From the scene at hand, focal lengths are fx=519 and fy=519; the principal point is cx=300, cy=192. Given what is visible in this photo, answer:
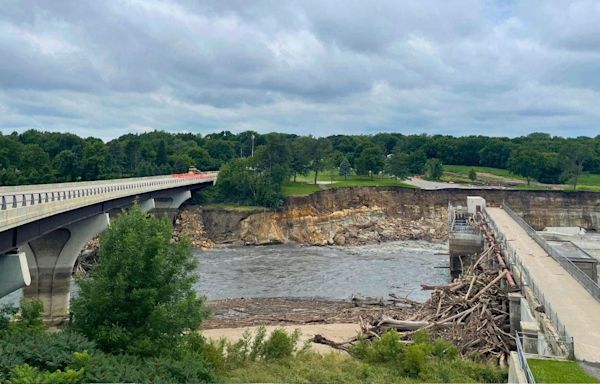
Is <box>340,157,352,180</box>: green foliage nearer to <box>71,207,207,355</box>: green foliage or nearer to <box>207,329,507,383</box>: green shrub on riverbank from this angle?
<box>207,329,507,383</box>: green shrub on riverbank

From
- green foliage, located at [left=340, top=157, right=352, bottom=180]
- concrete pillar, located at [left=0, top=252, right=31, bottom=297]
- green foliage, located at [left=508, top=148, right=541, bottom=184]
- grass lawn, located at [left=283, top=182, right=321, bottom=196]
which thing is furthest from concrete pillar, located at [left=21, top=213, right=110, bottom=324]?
green foliage, located at [left=508, top=148, right=541, bottom=184]

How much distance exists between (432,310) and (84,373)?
75.2ft

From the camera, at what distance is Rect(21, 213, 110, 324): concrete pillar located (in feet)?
127

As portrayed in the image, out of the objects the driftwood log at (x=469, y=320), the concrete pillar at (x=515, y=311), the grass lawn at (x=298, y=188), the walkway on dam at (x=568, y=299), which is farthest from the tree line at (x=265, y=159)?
the concrete pillar at (x=515, y=311)

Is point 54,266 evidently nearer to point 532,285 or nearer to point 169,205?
point 532,285

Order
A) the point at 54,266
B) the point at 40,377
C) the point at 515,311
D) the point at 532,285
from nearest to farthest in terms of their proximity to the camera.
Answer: the point at 40,377 → the point at 515,311 → the point at 532,285 → the point at 54,266

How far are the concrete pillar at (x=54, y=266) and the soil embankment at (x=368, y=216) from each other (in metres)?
34.1

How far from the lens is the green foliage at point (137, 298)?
17844 mm

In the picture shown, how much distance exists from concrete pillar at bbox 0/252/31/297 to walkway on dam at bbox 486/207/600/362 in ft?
83.2

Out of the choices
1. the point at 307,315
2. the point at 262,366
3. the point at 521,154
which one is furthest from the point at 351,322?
the point at 521,154

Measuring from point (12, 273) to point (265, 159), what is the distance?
67922mm

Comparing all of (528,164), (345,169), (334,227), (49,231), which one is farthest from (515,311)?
(528,164)

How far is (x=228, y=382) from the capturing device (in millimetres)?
18188

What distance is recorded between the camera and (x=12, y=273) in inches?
1045
